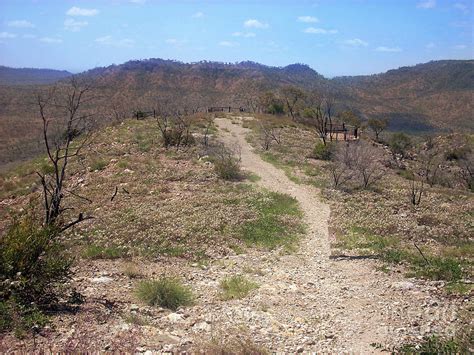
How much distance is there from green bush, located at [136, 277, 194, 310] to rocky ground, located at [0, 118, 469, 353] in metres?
0.19

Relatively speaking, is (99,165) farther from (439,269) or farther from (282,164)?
(439,269)

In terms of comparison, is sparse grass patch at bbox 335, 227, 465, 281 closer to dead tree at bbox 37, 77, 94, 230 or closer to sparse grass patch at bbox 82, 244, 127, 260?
sparse grass patch at bbox 82, 244, 127, 260

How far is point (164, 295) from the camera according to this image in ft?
26.9

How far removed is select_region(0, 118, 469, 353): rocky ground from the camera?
657 centimetres

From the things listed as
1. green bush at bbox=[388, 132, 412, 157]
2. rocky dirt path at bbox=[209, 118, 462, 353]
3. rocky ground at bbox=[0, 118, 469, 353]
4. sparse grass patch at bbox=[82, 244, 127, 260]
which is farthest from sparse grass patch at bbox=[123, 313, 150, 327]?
green bush at bbox=[388, 132, 412, 157]

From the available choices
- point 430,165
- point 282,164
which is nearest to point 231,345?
point 282,164

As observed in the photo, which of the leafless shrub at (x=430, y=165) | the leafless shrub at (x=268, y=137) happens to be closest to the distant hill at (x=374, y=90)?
the leafless shrub at (x=268, y=137)

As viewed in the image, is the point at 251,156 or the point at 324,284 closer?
the point at 324,284

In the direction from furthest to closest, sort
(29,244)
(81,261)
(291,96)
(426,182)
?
(291,96) < (426,182) < (81,261) < (29,244)

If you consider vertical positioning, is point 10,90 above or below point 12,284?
above

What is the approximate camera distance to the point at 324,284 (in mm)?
9750

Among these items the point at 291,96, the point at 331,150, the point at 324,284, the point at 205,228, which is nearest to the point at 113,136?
the point at 331,150

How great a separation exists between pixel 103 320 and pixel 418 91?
127m

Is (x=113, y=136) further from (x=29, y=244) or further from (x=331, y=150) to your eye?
(x=29, y=244)
